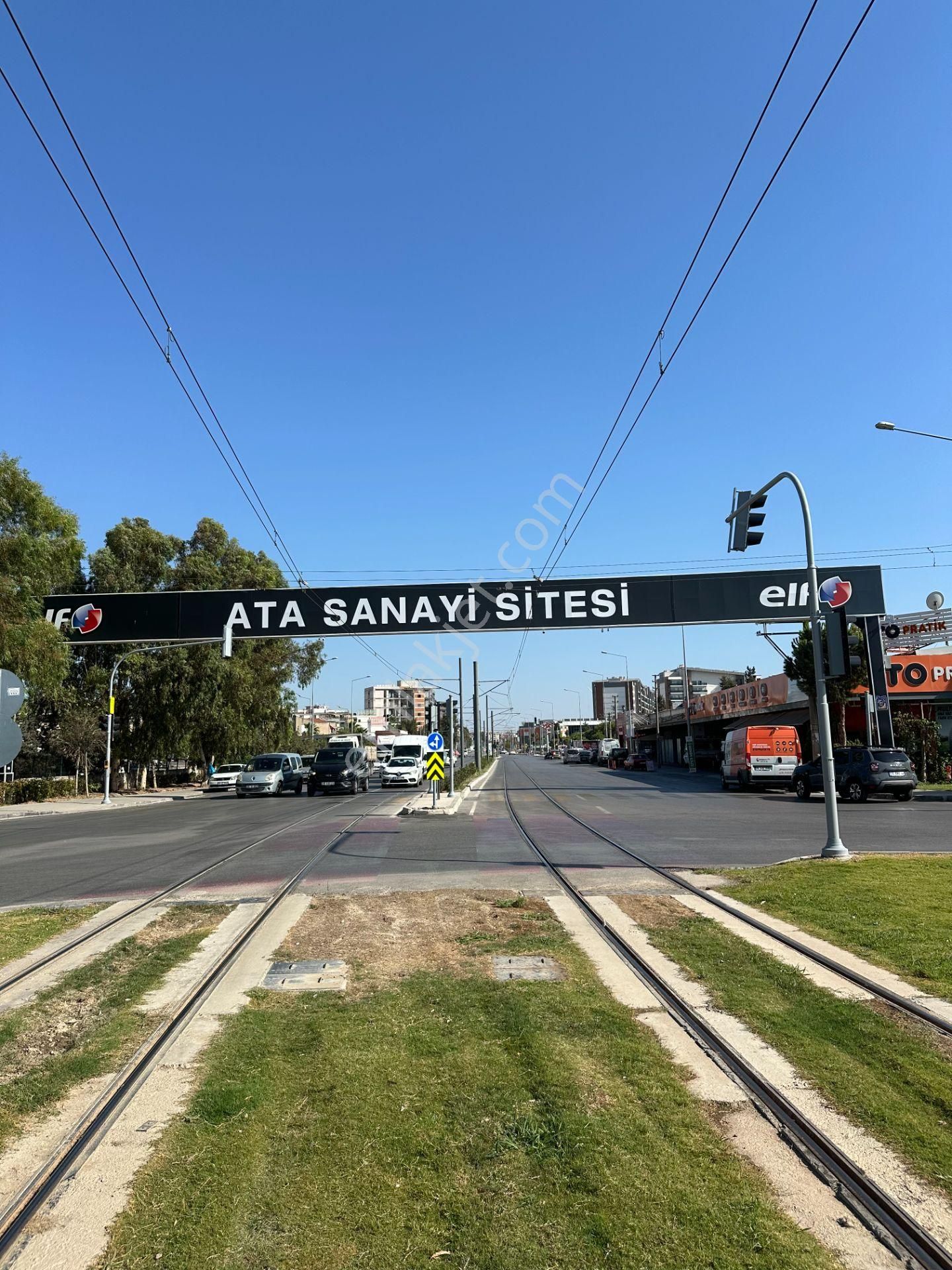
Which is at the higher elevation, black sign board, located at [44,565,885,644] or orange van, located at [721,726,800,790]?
black sign board, located at [44,565,885,644]

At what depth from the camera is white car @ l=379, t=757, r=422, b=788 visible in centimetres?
4472

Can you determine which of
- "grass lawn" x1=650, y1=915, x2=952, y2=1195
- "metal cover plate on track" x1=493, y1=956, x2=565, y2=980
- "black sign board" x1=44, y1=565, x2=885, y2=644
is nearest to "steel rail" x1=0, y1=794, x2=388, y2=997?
"metal cover plate on track" x1=493, y1=956, x2=565, y2=980

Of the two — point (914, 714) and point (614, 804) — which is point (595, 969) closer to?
point (614, 804)

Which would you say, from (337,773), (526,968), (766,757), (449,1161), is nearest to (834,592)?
(766,757)

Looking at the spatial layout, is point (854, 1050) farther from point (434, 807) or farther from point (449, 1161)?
point (434, 807)

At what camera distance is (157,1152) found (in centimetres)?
415

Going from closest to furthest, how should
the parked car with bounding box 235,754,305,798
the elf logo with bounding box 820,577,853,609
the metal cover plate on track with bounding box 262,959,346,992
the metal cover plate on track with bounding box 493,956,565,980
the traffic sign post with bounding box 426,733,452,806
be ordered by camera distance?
the metal cover plate on track with bounding box 262,959,346,992 < the metal cover plate on track with bounding box 493,956,565,980 < the traffic sign post with bounding box 426,733,452,806 < the elf logo with bounding box 820,577,853,609 < the parked car with bounding box 235,754,305,798

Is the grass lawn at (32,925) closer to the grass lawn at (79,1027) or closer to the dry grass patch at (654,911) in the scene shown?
the grass lawn at (79,1027)

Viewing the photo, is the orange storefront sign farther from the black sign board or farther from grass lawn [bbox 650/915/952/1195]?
grass lawn [bbox 650/915/952/1195]

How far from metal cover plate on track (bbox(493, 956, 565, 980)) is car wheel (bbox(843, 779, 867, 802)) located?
80.1ft

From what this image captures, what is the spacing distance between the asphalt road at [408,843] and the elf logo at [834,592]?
7184 mm

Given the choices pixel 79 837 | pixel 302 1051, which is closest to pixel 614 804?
pixel 79 837

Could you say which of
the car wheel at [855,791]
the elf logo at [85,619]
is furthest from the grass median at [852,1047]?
the elf logo at [85,619]

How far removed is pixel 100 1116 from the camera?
4605mm
